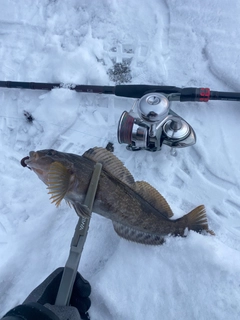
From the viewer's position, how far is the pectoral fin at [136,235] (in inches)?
96.0

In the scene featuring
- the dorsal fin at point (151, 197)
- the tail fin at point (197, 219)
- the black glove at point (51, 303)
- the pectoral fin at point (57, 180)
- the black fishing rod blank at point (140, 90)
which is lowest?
the black glove at point (51, 303)

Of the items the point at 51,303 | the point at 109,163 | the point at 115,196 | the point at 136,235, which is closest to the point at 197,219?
the point at 136,235

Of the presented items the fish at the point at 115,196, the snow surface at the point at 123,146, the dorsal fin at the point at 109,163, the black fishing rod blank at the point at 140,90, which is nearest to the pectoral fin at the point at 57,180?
the fish at the point at 115,196

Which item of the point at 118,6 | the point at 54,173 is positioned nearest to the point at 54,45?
the point at 118,6

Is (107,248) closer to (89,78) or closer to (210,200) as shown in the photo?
(210,200)

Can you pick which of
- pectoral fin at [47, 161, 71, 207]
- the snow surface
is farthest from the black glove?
pectoral fin at [47, 161, 71, 207]

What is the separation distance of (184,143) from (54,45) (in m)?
2.18

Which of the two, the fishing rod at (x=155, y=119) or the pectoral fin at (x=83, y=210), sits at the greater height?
the fishing rod at (x=155, y=119)

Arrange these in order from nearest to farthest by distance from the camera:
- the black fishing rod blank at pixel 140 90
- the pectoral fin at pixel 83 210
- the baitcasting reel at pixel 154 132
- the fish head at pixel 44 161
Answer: the pectoral fin at pixel 83 210
the fish head at pixel 44 161
the baitcasting reel at pixel 154 132
the black fishing rod blank at pixel 140 90

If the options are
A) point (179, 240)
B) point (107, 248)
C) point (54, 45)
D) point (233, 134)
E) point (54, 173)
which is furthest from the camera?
point (54, 45)

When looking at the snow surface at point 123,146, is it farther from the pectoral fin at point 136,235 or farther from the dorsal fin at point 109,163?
the dorsal fin at point 109,163

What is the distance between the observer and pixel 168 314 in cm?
228

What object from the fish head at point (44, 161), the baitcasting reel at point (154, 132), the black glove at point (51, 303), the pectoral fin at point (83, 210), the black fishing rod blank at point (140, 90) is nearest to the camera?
the black glove at point (51, 303)

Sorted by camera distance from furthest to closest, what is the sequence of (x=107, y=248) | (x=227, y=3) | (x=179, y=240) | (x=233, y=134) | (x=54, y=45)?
(x=54, y=45) → (x=227, y=3) → (x=233, y=134) → (x=107, y=248) → (x=179, y=240)
